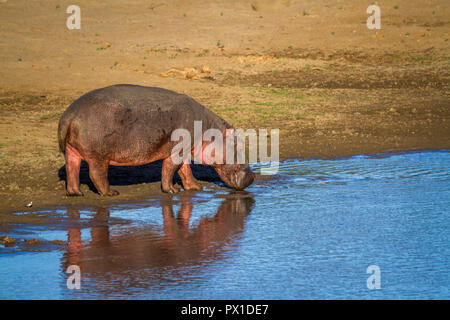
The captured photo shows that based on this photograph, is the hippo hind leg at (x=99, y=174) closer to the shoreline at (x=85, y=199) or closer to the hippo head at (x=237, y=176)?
the shoreline at (x=85, y=199)

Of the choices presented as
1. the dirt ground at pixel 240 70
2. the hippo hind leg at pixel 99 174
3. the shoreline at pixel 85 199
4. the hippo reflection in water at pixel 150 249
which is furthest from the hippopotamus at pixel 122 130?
the hippo reflection in water at pixel 150 249

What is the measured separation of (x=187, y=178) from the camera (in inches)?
402

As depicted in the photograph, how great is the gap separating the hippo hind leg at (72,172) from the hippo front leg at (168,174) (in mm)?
1150

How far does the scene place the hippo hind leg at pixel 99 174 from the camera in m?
9.21

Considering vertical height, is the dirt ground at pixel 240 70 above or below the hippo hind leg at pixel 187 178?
above

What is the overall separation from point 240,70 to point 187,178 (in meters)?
10.5

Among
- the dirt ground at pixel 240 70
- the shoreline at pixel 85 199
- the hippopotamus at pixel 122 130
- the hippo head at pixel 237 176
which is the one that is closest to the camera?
the shoreline at pixel 85 199

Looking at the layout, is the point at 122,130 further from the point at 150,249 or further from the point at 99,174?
the point at 150,249

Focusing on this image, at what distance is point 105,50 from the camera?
74.1ft

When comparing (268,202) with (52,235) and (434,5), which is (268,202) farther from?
(434,5)

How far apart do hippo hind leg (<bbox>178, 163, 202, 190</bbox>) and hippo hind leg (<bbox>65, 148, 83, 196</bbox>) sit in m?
1.48

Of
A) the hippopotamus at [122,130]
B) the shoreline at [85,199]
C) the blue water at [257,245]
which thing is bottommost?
the blue water at [257,245]
